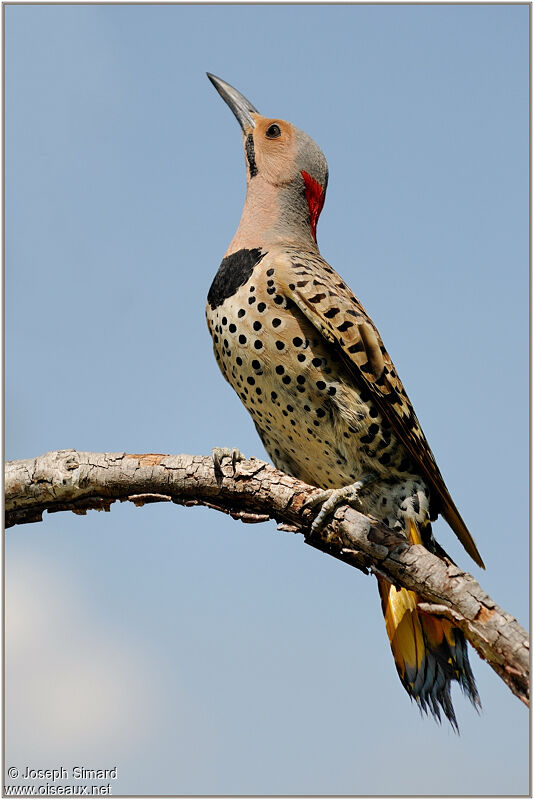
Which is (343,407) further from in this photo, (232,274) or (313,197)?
(313,197)

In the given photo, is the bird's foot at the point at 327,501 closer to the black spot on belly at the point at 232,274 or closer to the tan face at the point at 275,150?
the black spot on belly at the point at 232,274

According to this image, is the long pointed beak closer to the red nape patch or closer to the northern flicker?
the red nape patch

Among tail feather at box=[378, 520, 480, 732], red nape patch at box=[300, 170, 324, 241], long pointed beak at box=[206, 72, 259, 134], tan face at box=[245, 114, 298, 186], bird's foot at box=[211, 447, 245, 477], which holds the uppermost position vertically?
long pointed beak at box=[206, 72, 259, 134]

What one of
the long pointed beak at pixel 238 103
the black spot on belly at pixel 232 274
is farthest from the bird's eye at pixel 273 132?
the black spot on belly at pixel 232 274

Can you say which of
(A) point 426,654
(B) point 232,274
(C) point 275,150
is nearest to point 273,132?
(C) point 275,150

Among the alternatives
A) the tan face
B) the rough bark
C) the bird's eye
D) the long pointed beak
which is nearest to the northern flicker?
the rough bark

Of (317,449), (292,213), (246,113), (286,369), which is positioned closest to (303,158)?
(292,213)
